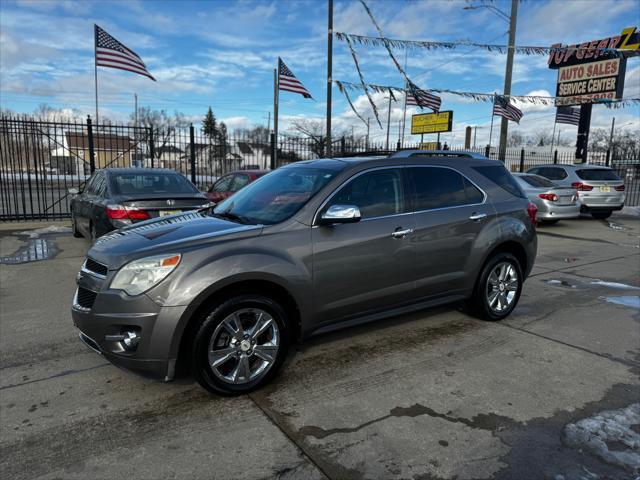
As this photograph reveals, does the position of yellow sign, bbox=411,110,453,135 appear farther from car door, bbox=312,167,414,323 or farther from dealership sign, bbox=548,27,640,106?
car door, bbox=312,167,414,323

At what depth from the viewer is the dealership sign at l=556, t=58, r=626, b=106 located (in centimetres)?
1734

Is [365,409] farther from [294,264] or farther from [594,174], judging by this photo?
[594,174]

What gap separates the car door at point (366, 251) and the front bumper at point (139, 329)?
1.17 m

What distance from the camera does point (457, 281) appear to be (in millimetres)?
4629

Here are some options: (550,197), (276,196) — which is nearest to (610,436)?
(276,196)

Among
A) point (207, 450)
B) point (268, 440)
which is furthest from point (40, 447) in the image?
point (268, 440)

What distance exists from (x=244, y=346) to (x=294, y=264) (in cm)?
71

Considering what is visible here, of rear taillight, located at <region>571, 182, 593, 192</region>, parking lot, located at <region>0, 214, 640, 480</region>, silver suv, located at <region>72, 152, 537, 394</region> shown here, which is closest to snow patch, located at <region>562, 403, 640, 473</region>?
parking lot, located at <region>0, 214, 640, 480</region>

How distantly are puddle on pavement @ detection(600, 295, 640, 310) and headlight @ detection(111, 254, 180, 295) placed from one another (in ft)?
18.1

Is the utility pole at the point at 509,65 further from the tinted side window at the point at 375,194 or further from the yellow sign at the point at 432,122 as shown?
the tinted side window at the point at 375,194

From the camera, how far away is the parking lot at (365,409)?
262 centimetres

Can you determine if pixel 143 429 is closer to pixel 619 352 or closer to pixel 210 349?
pixel 210 349

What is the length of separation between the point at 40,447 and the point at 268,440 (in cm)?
138

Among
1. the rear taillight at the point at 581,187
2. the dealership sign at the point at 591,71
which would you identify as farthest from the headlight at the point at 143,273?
the dealership sign at the point at 591,71
